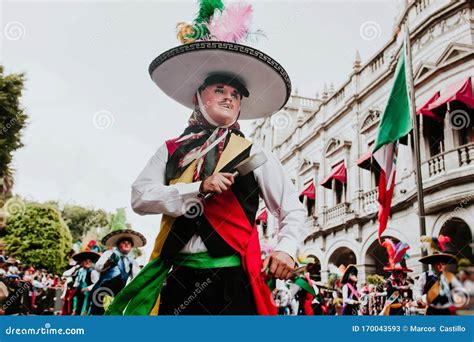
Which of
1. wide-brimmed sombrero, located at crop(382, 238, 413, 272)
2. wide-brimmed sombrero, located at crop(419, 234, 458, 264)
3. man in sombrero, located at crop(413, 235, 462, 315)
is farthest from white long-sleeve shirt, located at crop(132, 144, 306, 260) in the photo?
wide-brimmed sombrero, located at crop(382, 238, 413, 272)

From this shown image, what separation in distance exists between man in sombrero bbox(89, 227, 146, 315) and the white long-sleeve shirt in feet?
2.64

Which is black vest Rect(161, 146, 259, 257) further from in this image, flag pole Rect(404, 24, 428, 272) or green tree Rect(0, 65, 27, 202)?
flag pole Rect(404, 24, 428, 272)

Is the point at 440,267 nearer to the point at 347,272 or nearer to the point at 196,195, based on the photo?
the point at 347,272

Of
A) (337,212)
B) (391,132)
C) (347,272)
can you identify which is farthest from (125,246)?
(347,272)

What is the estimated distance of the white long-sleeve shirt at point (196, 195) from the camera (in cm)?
184

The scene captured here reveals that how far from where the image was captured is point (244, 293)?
1.81m

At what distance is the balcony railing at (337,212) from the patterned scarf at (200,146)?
8.69 ft

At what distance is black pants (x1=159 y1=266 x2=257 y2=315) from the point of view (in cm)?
180

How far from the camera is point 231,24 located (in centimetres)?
220

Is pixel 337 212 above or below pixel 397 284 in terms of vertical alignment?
above

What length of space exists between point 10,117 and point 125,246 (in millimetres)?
1140

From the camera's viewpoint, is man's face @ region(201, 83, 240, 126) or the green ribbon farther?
man's face @ region(201, 83, 240, 126)
